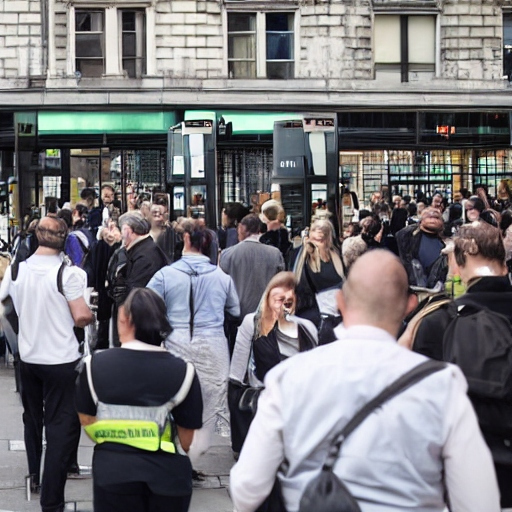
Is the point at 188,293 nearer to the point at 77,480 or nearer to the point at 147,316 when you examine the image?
the point at 77,480

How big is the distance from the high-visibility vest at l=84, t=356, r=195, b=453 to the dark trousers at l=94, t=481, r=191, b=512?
0.59 ft

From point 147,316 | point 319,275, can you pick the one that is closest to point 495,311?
point 147,316

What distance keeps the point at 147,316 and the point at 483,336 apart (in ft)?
4.76

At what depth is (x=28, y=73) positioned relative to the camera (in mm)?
30625

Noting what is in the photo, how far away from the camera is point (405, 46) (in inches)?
1245

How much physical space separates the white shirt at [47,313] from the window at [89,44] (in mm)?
23571

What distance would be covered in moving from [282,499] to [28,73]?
27951 millimetres

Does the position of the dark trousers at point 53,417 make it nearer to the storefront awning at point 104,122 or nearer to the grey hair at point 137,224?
the grey hair at point 137,224

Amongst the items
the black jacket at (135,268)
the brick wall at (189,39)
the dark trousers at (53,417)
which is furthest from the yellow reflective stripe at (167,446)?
the brick wall at (189,39)

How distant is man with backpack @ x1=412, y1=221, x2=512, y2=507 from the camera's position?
16.5ft

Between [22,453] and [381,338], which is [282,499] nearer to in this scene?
[381,338]

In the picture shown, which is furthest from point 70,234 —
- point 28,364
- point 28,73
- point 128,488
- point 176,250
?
point 28,73

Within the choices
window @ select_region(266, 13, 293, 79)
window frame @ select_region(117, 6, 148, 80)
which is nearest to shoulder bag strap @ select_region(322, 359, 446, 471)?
window frame @ select_region(117, 6, 148, 80)

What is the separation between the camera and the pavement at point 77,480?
8180 mm
